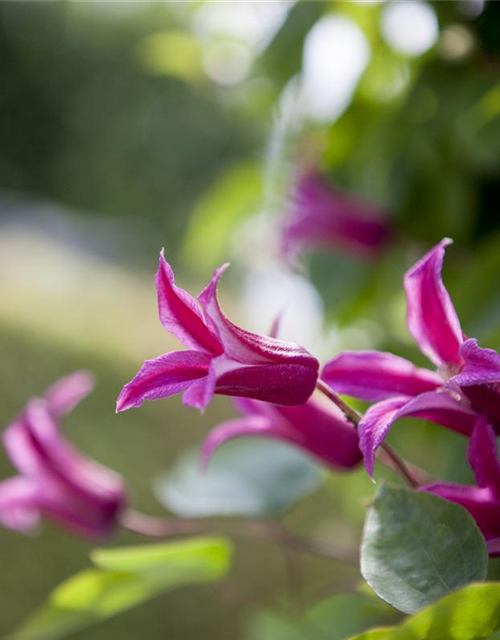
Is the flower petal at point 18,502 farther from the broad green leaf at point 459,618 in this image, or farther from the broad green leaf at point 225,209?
the broad green leaf at point 225,209

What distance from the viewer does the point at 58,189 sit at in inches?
410

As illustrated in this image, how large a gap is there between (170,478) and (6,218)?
5.95 meters

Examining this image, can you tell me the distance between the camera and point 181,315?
10.6 inches

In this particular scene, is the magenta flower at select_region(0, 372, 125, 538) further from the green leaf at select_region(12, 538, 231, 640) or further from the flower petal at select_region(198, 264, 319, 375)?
the flower petal at select_region(198, 264, 319, 375)

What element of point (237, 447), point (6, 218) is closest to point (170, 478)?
point (237, 447)

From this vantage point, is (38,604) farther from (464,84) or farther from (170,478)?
(464,84)

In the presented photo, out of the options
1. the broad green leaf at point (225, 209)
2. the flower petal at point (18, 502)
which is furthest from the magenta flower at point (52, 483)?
the broad green leaf at point (225, 209)

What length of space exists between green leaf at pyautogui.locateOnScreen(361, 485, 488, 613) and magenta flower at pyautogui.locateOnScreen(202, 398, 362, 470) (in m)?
0.08

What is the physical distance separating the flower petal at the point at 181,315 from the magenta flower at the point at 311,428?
0.09m

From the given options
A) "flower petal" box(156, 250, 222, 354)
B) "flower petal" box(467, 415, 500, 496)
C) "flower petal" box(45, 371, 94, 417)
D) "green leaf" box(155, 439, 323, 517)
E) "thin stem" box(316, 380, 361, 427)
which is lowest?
"green leaf" box(155, 439, 323, 517)

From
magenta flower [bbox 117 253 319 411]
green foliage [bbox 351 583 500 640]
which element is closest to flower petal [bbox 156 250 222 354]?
magenta flower [bbox 117 253 319 411]

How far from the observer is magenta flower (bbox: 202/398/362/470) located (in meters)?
0.35

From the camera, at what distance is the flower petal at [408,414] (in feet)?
0.85

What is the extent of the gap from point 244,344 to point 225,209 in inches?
26.7
